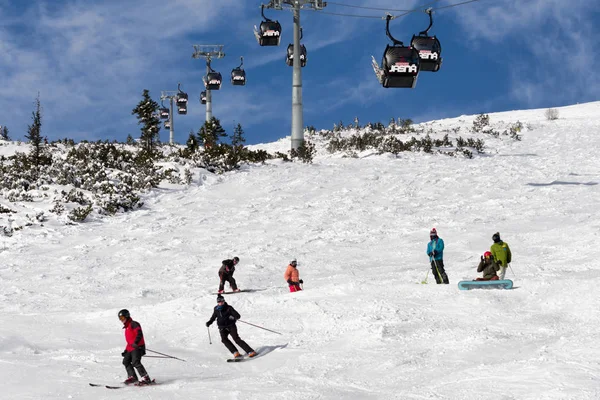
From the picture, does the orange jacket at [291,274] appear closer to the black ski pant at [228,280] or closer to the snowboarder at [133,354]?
the black ski pant at [228,280]

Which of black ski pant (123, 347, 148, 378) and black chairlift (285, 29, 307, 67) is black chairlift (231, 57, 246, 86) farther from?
black ski pant (123, 347, 148, 378)

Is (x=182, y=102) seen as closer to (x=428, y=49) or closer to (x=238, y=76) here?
(x=238, y=76)

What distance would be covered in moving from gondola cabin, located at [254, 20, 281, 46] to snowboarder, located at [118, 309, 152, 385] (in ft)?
85.5

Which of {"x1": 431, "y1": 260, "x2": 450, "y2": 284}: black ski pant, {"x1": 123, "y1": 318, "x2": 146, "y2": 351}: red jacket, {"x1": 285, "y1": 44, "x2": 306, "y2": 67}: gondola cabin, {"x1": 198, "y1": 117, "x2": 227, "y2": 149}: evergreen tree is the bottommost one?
{"x1": 123, "y1": 318, "x2": 146, "y2": 351}: red jacket

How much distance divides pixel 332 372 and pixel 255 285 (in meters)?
7.40

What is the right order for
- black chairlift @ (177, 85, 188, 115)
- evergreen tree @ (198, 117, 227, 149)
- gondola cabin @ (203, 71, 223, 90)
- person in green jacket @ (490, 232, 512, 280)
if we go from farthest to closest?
black chairlift @ (177, 85, 188, 115) < gondola cabin @ (203, 71, 223, 90) < evergreen tree @ (198, 117, 227, 149) < person in green jacket @ (490, 232, 512, 280)

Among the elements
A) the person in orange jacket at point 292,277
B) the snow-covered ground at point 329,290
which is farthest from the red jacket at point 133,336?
the person in orange jacket at point 292,277

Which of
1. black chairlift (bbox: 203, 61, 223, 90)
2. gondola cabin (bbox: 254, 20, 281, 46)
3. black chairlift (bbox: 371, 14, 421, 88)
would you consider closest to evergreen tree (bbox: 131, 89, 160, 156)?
black chairlift (bbox: 203, 61, 223, 90)

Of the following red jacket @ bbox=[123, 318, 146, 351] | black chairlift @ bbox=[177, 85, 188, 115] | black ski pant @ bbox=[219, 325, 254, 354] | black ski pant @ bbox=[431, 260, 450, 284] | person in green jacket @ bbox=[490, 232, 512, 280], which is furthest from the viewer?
black chairlift @ bbox=[177, 85, 188, 115]

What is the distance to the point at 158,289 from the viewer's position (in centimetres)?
1658

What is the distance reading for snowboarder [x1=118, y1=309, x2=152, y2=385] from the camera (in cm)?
941

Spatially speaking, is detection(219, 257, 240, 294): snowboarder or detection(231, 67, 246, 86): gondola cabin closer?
detection(219, 257, 240, 294): snowboarder

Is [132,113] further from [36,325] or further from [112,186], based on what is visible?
[36,325]

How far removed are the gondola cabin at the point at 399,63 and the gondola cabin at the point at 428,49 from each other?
36cm
